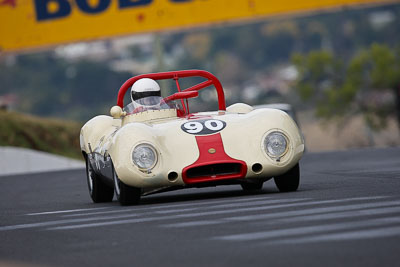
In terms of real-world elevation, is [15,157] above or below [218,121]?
below

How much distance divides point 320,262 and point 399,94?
3309 cm

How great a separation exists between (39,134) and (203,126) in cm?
2541

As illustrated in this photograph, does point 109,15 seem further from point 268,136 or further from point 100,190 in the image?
point 268,136

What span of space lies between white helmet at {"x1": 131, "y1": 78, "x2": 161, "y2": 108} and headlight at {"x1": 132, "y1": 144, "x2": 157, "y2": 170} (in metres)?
2.04

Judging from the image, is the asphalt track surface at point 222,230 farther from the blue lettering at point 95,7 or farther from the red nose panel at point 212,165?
the blue lettering at point 95,7

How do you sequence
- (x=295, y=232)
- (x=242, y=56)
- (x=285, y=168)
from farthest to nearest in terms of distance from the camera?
(x=242, y=56) < (x=285, y=168) < (x=295, y=232)

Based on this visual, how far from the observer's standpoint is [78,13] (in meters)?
37.5

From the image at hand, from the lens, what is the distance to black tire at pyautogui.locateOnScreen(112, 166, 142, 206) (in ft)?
38.3

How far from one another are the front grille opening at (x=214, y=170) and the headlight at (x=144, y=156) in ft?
1.23

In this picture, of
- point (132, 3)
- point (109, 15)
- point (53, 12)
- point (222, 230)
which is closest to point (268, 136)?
point (222, 230)

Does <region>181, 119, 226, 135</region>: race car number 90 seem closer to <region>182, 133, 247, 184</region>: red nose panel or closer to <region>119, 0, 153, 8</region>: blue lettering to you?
<region>182, 133, 247, 184</region>: red nose panel

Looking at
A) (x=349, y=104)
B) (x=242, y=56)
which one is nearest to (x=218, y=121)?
(x=349, y=104)

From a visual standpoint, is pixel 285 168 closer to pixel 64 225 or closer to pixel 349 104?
pixel 64 225

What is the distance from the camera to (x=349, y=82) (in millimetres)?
47750
